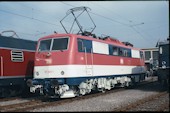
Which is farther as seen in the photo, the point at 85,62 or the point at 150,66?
the point at 150,66

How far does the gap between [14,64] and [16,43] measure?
137cm

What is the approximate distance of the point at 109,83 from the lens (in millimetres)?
17359

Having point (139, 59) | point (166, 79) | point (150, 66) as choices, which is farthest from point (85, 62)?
point (150, 66)

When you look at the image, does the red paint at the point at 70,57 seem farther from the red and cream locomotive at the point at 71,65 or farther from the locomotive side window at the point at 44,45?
the locomotive side window at the point at 44,45

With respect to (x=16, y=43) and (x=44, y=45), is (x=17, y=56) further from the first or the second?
(x=44, y=45)

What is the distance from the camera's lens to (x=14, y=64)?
51.5ft

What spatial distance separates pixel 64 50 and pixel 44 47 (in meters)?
1.49

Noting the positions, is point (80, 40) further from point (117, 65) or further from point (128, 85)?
point (128, 85)

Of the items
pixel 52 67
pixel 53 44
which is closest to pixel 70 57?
pixel 52 67

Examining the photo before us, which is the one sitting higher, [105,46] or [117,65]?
[105,46]

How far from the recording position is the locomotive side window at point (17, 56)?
51.5 ft

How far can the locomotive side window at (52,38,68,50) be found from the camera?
45.7ft

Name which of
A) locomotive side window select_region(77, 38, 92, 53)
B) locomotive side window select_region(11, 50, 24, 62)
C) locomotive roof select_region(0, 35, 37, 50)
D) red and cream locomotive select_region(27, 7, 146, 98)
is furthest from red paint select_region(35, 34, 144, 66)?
locomotive roof select_region(0, 35, 37, 50)

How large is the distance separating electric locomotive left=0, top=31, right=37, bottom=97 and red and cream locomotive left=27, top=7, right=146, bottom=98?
1.48 meters
